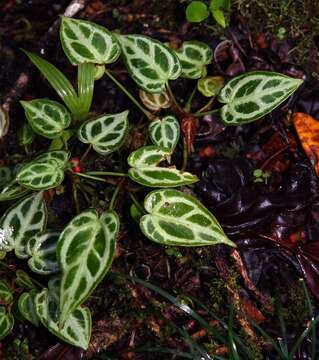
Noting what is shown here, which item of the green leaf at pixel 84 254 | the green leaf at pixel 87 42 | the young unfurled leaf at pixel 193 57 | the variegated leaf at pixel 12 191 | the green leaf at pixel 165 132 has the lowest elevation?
the green leaf at pixel 84 254

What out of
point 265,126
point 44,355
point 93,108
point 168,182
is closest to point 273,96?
point 265,126

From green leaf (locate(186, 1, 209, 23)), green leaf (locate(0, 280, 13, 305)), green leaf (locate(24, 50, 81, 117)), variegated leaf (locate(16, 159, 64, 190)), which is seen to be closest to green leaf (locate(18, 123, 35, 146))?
green leaf (locate(24, 50, 81, 117))

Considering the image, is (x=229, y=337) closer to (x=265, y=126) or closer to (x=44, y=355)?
(x=44, y=355)

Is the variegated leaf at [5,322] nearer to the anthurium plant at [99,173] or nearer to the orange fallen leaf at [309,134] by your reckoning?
the anthurium plant at [99,173]

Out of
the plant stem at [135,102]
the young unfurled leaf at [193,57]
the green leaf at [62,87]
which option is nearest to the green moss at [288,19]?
the young unfurled leaf at [193,57]

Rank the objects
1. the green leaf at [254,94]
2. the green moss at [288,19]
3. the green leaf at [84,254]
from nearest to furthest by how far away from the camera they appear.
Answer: the green leaf at [84,254] → the green leaf at [254,94] → the green moss at [288,19]

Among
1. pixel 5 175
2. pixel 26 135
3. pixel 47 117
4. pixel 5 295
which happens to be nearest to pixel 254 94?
pixel 47 117

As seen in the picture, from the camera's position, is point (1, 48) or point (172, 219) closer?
point (172, 219)
